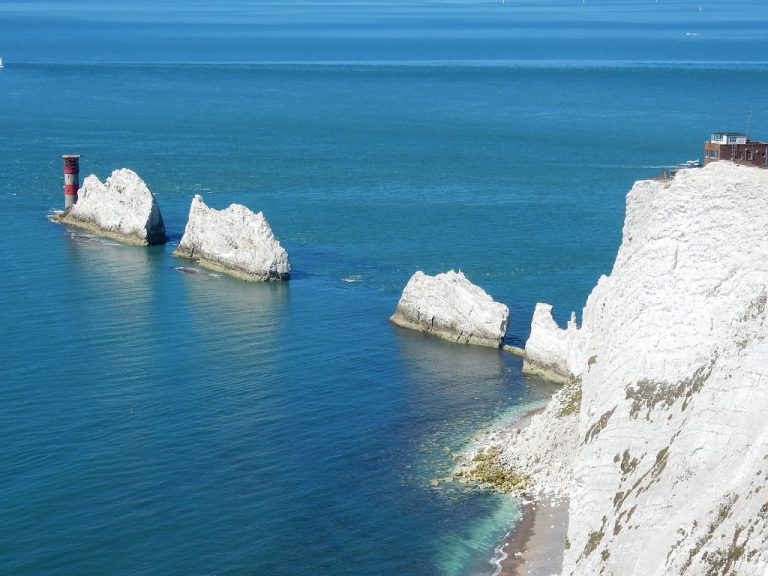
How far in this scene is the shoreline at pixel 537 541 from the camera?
47219 mm

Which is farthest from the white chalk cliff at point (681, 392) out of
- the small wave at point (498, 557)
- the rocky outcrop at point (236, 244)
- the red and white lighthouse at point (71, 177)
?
the red and white lighthouse at point (71, 177)

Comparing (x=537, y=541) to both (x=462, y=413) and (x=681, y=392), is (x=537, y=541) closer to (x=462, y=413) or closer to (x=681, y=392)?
(x=681, y=392)

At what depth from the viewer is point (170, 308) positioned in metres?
81.2

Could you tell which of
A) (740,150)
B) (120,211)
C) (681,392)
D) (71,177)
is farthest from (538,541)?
(71,177)

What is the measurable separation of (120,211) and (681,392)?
221 ft

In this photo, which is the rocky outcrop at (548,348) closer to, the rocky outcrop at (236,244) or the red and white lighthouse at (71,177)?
the rocky outcrop at (236,244)

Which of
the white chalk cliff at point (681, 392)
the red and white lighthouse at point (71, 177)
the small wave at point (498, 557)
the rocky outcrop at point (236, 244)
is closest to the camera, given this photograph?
the white chalk cliff at point (681, 392)

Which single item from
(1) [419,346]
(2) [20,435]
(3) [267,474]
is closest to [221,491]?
(3) [267,474]

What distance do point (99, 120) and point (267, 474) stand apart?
386 feet

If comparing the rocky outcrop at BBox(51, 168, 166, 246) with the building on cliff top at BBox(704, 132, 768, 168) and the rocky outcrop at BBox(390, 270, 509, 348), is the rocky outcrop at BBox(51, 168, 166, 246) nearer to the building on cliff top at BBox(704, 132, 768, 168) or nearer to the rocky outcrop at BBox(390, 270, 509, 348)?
the rocky outcrop at BBox(390, 270, 509, 348)

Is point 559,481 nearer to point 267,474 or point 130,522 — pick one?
point 267,474

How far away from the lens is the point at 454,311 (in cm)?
7381

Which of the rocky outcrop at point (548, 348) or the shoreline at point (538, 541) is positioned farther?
the rocky outcrop at point (548, 348)

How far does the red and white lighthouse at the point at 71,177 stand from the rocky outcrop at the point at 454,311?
129 feet
